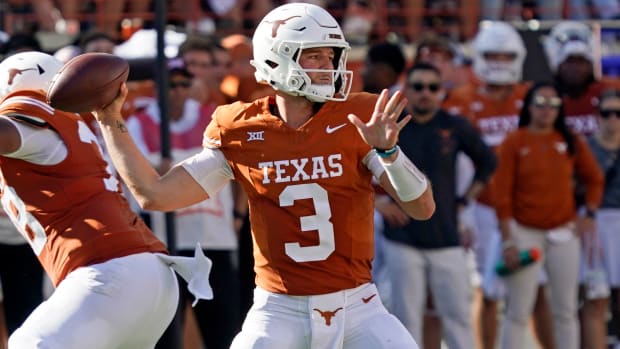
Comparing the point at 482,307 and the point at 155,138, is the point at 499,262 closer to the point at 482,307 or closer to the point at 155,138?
the point at 482,307

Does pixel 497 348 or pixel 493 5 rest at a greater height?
pixel 493 5

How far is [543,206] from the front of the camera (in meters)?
7.77

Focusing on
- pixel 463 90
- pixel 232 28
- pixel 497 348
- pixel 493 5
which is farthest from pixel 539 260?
pixel 493 5

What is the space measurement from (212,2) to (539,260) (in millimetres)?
5043

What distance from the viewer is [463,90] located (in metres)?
9.27

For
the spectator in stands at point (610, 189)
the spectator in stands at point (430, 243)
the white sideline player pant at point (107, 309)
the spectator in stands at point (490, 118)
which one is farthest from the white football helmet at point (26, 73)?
the spectator in stands at point (610, 189)

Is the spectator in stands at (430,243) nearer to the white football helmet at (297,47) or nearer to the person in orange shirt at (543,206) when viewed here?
the person in orange shirt at (543,206)

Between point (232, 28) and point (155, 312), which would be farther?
point (232, 28)

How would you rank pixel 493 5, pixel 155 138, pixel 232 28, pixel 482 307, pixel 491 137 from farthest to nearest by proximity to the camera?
pixel 493 5 → pixel 232 28 → pixel 491 137 → pixel 482 307 → pixel 155 138

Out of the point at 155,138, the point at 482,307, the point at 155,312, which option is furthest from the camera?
the point at 482,307

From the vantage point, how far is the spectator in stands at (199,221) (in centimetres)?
716

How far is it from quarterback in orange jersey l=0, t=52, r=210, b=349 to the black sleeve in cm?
271

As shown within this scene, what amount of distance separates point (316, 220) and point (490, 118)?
173 inches

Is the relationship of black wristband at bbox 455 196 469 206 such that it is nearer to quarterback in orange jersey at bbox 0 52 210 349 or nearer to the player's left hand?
quarterback in orange jersey at bbox 0 52 210 349
